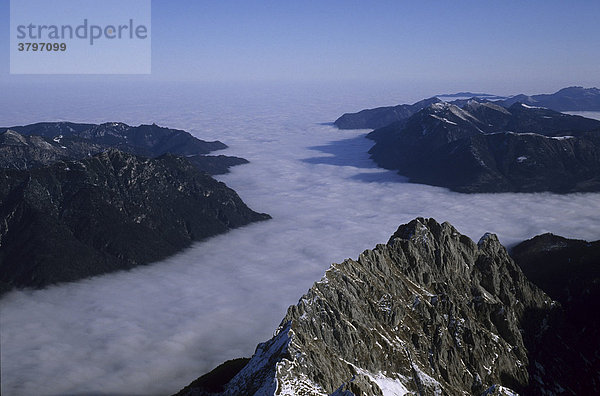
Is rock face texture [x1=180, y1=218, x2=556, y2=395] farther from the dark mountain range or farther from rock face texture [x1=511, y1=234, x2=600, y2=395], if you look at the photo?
rock face texture [x1=511, y1=234, x2=600, y2=395]

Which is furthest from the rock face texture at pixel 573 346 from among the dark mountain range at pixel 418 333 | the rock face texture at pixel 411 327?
the rock face texture at pixel 411 327

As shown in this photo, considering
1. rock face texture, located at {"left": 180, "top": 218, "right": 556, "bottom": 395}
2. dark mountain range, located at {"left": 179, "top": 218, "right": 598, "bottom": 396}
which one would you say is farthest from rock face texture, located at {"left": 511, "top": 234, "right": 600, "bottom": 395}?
rock face texture, located at {"left": 180, "top": 218, "right": 556, "bottom": 395}

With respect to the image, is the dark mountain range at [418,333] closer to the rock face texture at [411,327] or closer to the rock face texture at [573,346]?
the rock face texture at [411,327]

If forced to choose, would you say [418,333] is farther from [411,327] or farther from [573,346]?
[573,346]

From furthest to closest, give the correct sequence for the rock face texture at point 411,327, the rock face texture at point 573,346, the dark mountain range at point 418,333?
the rock face texture at point 573,346 < the dark mountain range at point 418,333 < the rock face texture at point 411,327

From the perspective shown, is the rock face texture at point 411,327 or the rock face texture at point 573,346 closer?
the rock face texture at point 411,327

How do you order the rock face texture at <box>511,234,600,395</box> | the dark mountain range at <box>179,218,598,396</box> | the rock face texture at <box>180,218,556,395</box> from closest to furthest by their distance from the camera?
the rock face texture at <box>180,218,556,395</box> < the dark mountain range at <box>179,218,598,396</box> < the rock face texture at <box>511,234,600,395</box>

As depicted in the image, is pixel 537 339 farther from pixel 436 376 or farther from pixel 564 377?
pixel 436 376
